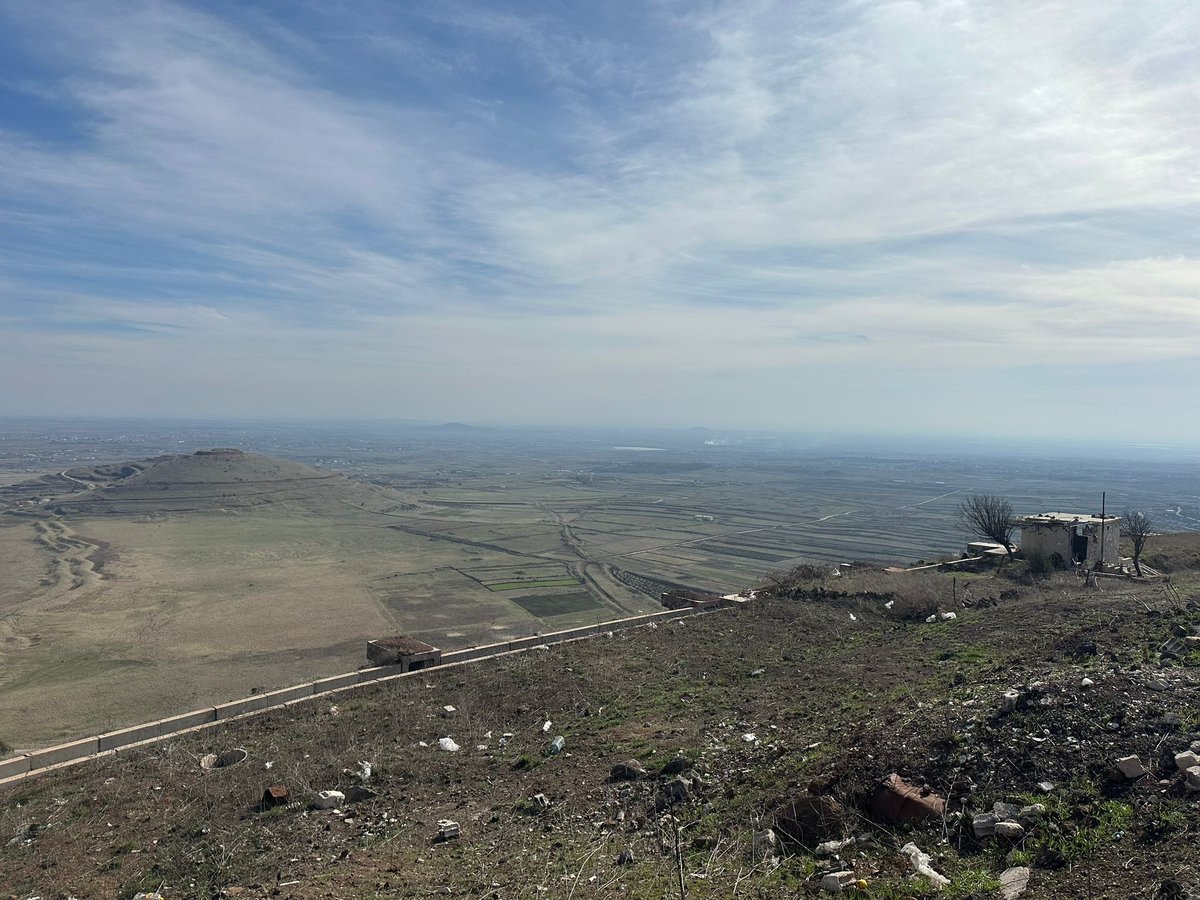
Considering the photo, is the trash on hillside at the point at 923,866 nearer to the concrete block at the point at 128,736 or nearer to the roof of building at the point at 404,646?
the roof of building at the point at 404,646

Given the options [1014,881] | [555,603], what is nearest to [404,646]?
[1014,881]

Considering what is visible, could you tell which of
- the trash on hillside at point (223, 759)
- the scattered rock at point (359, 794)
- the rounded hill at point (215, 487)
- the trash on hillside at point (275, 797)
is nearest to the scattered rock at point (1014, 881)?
the scattered rock at point (359, 794)

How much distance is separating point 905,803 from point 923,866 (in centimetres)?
85

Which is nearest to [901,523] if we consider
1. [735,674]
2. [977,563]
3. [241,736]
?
[977,563]

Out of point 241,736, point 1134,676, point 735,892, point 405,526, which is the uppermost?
point 1134,676

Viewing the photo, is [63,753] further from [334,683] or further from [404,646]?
[404,646]

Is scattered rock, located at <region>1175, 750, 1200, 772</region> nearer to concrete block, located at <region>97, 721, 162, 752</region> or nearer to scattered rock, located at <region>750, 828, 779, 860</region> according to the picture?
scattered rock, located at <region>750, 828, 779, 860</region>

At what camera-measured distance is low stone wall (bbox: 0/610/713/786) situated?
12.4 m

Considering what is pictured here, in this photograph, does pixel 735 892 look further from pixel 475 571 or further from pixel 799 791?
pixel 475 571

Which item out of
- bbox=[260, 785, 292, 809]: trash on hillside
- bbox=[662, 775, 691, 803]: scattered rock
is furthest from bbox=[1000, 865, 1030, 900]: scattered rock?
bbox=[260, 785, 292, 809]: trash on hillside

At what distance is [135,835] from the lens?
356 inches

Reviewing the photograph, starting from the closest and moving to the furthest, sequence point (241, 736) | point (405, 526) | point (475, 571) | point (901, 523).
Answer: point (241, 736), point (475, 571), point (405, 526), point (901, 523)

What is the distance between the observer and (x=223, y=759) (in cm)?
1198

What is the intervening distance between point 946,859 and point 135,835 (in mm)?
9303
